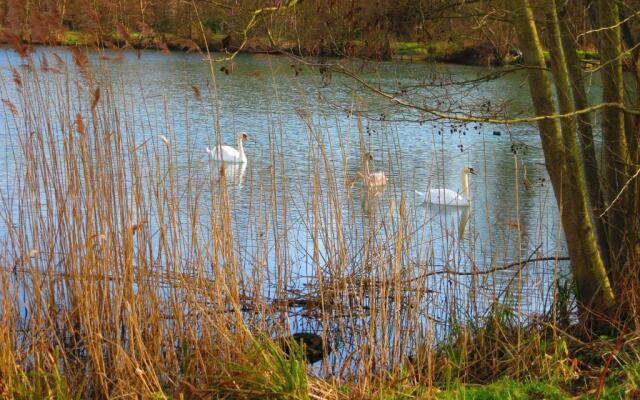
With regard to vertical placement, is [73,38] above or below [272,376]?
above

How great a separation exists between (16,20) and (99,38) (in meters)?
0.53

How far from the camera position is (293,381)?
3.49m

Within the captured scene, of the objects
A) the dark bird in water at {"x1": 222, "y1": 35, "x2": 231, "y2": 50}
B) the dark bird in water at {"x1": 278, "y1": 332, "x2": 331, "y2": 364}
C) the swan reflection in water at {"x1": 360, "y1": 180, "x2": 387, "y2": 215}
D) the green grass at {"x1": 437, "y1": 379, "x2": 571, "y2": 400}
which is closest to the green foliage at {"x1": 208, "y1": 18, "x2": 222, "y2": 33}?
the dark bird in water at {"x1": 222, "y1": 35, "x2": 231, "y2": 50}

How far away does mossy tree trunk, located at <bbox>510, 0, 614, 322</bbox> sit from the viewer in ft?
15.5

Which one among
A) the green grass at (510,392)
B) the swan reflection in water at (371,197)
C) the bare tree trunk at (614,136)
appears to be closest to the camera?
the green grass at (510,392)

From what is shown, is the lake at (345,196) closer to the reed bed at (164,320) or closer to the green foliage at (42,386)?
the reed bed at (164,320)

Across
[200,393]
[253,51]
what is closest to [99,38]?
[253,51]

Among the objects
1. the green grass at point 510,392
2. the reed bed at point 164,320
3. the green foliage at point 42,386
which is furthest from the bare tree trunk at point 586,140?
the green foliage at point 42,386

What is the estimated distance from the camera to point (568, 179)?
4.85 m

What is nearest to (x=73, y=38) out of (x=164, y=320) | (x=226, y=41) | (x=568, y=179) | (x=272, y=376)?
(x=226, y=41)

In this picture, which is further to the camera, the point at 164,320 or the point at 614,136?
the point at 614,136

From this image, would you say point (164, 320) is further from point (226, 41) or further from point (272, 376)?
point (226, 41)

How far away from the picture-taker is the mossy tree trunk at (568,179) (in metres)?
4.72

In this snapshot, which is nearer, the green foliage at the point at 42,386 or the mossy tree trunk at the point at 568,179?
the green foliage at the point at 42,386
